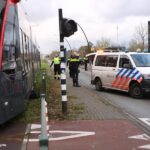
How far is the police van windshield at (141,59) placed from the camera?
1788cm

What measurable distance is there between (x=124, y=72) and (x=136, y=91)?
1194 millimetres

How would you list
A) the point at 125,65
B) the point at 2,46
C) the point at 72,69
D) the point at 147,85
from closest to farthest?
the point at 2,46 → the point at 147,85 → the point at 125,65 → the point at 72,69

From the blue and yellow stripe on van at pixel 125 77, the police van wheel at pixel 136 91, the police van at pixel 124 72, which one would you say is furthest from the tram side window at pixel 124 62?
the police van wheel at pixel 136 91

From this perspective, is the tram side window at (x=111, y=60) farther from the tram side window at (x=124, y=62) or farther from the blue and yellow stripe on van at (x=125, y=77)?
the blue and yellow stripe on van at (x=125, y=77)

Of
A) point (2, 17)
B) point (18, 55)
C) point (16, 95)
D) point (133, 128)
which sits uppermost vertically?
point (2, 17)

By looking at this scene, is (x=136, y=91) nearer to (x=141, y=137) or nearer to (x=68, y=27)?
(x=68, y=27)

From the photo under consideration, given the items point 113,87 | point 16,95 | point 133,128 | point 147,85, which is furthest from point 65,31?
point 113,87

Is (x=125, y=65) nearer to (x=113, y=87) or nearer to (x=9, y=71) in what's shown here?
(x=113, y=87)

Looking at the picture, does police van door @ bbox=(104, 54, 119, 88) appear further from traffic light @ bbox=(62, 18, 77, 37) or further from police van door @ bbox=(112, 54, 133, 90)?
traffic light @ bbox=(62, 18, 77, 37)

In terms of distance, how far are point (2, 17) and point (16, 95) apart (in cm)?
182

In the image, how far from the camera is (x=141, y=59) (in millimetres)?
18172

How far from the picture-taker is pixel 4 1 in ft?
32.6

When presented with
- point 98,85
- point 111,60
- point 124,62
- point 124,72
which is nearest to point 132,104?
point 124,72

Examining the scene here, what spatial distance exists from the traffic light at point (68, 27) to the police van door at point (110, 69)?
7.26 metres
